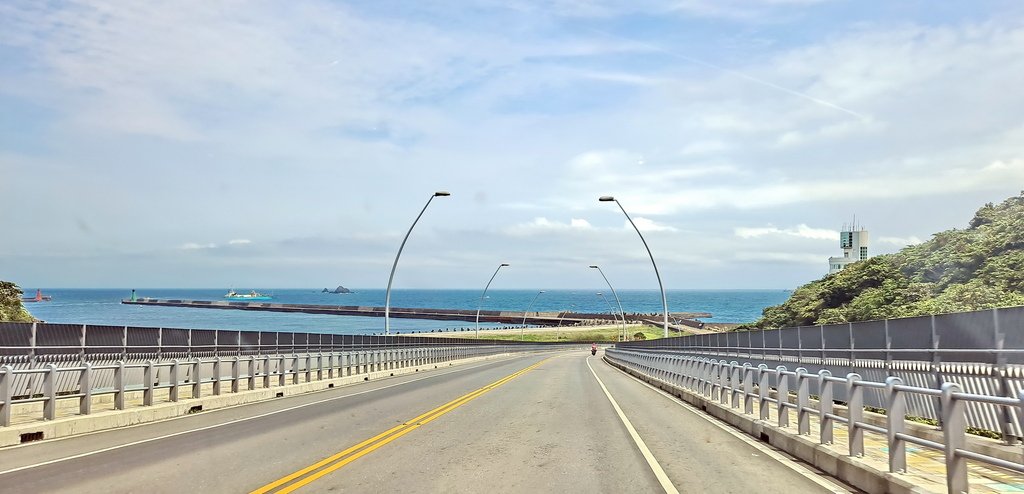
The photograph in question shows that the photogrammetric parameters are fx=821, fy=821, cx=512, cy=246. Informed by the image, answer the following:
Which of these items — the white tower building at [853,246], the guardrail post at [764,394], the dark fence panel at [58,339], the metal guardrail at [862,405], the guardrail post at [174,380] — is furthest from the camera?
the white tower building at [853,246]

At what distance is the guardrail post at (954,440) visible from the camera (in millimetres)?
7459

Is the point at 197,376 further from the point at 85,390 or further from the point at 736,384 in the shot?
the point at 736,384

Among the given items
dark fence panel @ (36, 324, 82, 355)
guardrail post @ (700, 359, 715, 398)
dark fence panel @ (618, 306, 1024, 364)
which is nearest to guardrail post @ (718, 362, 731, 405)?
guardrail post @ (700, 359, 715, 398)

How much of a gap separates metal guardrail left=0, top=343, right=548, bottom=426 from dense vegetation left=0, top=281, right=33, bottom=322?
14.2 m

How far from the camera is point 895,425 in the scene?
29.2 feet

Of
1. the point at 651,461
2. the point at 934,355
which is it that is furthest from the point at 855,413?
the point at 934,355

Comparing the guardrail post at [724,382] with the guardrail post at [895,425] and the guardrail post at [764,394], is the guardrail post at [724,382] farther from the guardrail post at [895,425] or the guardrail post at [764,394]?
the guardrail post at [895,425]

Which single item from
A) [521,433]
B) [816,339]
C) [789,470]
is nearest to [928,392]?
[789,470]

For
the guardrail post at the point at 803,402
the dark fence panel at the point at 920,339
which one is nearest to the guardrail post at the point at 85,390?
the guardrail post at the point at 803,402

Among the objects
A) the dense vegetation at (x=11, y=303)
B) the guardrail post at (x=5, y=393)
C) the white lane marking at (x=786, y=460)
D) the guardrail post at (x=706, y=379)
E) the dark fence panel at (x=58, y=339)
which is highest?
the dense vegetation at (x=11, y=303)

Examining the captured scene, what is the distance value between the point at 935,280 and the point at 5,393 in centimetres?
4529

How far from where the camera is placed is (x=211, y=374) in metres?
23.4

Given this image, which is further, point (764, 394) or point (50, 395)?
point (764, 394)

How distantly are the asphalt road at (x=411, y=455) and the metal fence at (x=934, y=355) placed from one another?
2.96 meters
